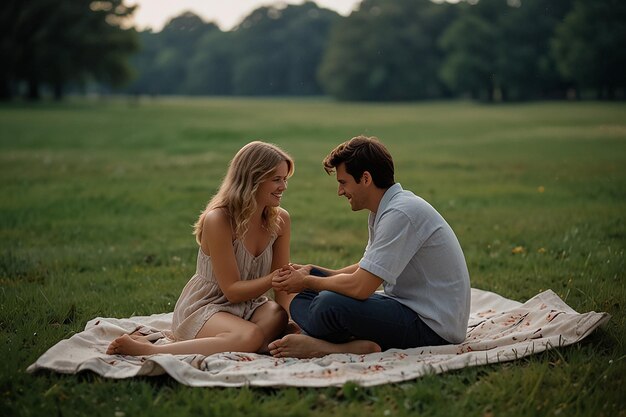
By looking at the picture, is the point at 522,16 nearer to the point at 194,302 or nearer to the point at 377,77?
the point at 377,77

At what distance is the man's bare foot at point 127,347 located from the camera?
5.27 meters

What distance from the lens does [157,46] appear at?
147 m

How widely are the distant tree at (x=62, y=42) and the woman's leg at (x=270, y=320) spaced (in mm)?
55997

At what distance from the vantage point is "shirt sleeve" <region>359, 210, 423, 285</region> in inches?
196

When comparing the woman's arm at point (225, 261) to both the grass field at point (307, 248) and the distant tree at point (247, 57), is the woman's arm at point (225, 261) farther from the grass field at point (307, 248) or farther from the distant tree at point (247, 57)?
the distant tree at point (247, 57)

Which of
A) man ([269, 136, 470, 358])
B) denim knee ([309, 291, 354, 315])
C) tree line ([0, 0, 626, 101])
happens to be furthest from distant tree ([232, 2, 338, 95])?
denim knee ([309, 291, 354, 315])

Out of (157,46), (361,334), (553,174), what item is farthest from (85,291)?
(157,46)

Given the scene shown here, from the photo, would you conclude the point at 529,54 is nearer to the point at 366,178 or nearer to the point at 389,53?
the point at 389,53

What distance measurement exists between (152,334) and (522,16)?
78965 mm

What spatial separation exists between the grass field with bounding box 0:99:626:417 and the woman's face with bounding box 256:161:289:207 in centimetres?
152

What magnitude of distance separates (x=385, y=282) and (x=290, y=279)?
68 centimetres

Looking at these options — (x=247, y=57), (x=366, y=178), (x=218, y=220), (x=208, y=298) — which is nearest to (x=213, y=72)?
(x=247, y=57)

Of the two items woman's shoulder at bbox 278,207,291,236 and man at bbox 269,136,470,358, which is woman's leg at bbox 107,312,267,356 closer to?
man at bbox 269,136,470,358

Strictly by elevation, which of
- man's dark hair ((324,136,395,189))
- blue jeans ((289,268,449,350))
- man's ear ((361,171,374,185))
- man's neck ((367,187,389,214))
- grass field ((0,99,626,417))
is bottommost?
grass field ((0,99,626,417))
